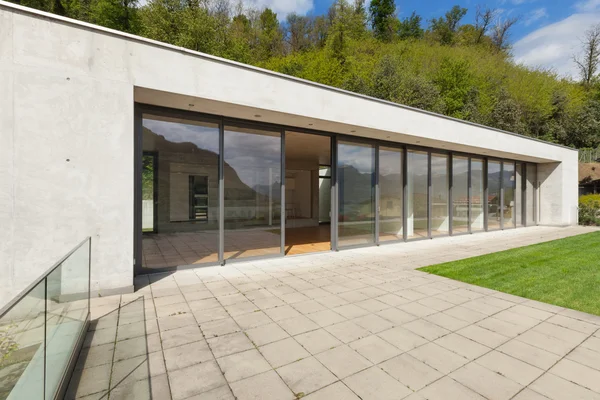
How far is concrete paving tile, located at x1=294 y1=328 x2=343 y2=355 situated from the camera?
2.69m

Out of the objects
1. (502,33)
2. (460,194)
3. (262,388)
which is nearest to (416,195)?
(460,194)

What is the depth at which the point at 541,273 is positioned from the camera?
206 inches

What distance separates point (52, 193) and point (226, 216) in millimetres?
2733

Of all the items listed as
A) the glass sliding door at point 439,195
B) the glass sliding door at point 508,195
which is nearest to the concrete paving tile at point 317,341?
the glass sliding door at point 439,195

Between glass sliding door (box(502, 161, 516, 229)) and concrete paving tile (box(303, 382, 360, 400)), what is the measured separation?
12.4m

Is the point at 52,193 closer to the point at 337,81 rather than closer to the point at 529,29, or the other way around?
the point at 337,81

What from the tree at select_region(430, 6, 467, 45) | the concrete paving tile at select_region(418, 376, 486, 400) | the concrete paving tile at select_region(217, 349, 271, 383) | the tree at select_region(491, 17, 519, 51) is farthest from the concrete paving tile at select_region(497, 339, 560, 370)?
the tree at select_region(491, 17, 519, 51)

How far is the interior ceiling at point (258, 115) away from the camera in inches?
190

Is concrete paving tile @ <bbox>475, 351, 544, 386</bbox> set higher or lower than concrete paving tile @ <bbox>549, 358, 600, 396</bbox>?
higher

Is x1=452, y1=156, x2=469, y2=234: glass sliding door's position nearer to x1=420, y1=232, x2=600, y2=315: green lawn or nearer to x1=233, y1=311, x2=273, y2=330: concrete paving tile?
x1=420, y1=232, x2=600, y2=315: green lawn

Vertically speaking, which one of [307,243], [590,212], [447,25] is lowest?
[307,243]

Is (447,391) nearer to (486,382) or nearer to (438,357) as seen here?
(486,382)

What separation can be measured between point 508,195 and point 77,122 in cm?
1402

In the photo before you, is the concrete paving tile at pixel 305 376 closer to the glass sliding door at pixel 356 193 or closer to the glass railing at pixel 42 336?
the glass railing at pixel 42 336
